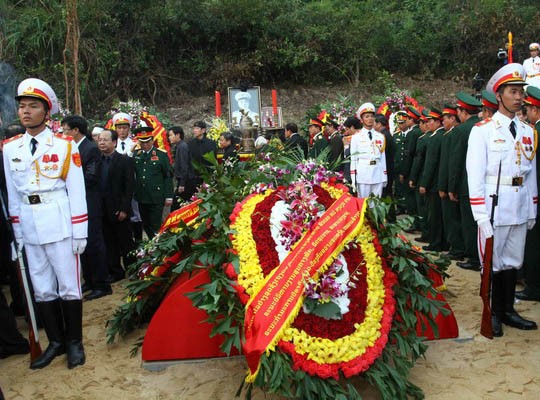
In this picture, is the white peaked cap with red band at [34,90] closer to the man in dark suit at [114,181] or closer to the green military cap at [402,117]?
the man in dark suit at [114,181]

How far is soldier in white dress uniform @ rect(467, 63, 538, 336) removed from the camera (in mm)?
4125

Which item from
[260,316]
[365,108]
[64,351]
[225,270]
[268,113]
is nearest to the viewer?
[260,316]

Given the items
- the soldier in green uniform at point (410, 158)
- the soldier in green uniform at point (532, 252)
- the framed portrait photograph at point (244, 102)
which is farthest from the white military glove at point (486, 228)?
the framed portrait photograph at point (244, 102)

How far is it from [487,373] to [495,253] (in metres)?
1.07

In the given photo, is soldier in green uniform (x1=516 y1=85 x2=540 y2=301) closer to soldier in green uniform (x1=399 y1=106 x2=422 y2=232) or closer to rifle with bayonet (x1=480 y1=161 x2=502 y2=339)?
rifle with bayonet (x1=480 y1=161 x2=502 y2=339)

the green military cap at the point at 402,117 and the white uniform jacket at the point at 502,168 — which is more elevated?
the green military cap at the point at 402,117

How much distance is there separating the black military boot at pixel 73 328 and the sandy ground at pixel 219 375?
0.10 m

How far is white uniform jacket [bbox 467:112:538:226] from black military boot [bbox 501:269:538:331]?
17.9 inches

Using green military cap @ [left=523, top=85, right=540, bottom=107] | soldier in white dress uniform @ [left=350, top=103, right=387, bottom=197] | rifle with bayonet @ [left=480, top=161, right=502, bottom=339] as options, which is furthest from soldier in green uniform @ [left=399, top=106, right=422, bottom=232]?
rifle with bayonet @ [left=480, top=161, right=502, bottom=339]

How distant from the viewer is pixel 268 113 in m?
13.0

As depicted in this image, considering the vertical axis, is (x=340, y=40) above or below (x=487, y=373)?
above

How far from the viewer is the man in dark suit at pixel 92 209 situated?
5414 millimetres

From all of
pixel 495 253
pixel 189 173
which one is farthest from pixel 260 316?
pixel 189 173

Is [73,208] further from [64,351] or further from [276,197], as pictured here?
[276,197]
